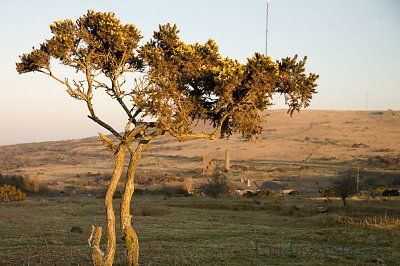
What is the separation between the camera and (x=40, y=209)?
3884cm

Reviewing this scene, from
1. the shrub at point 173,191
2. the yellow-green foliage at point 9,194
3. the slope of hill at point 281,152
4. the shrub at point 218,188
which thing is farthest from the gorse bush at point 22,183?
the shrub at point 218,188

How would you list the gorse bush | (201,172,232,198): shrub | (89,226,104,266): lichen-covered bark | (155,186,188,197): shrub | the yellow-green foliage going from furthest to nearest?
1. the gorse bush
2. (155,186,188,197): shrub
3. (201,172,232,198): shrub
4. the yellow-green foliage
5. (89,226,104,266): lichen-covered bark

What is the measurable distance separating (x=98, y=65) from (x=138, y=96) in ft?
7.43

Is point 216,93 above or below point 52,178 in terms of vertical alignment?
above

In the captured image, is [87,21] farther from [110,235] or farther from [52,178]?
[52,178]

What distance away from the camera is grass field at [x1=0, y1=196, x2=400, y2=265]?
17.4 meters

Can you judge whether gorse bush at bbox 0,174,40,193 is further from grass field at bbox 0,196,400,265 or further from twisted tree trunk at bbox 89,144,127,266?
twisted tree trunk at bbox 89,144,127,266

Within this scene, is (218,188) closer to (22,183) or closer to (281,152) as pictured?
(22,183)

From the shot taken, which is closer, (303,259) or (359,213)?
(303,259)

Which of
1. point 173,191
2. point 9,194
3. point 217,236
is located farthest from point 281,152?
point 217,236

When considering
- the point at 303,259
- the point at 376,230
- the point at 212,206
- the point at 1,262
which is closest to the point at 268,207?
the point at 212,206

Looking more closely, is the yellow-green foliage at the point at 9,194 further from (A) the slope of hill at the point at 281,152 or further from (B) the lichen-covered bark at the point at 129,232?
(B) the lichen-covered bark at the point at 129,232

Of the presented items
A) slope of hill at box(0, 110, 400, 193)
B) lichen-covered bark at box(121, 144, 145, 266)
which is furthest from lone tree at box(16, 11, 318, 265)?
slope of hill at box(0, 110, 400, 193)

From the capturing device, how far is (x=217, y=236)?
2525 cm
